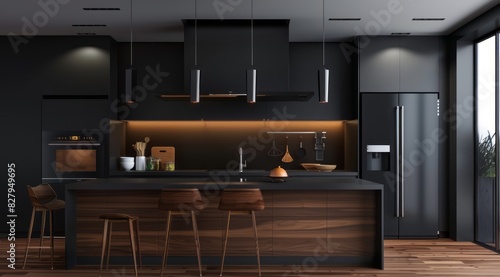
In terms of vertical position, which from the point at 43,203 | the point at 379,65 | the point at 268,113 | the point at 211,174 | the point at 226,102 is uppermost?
the point at 379,65

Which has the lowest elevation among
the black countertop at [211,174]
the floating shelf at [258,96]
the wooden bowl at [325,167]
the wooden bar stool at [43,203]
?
the wooden bar stool at [43,203]

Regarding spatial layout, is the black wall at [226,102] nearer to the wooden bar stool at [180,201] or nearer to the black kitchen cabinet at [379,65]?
the black kitchen cabinet at [379,65]

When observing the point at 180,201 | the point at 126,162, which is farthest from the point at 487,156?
the point at 126,162

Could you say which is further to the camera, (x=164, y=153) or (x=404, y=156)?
(x=164, y=153)

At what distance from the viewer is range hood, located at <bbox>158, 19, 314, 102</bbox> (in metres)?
6.26

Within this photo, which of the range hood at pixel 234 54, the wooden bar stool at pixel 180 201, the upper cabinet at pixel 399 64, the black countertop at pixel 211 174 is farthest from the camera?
the upper cabinet at pixel 399 64

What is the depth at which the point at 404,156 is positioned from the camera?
6.89 metres

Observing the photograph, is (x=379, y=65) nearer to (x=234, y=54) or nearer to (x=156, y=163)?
(x=234, y=54)

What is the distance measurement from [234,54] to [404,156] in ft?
8.92

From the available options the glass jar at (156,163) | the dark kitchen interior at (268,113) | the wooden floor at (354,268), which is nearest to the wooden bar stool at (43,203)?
the wooden floor at (354,268)

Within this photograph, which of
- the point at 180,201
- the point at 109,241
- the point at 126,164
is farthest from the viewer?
the point at 126,164

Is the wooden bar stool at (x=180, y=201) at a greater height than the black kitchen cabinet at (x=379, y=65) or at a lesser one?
lesser

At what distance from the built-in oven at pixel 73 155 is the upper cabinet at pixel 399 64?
3.74 meters

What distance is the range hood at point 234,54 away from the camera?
6.26 meters
